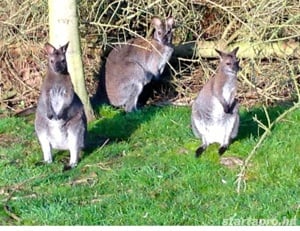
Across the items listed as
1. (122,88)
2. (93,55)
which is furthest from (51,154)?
(93,55)

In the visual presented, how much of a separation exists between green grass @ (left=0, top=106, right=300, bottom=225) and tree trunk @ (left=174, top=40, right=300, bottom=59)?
1617 millimetres

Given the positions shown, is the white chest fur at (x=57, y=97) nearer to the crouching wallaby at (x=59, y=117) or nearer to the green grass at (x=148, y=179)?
the crouching wallaby at (x=59, y=117)

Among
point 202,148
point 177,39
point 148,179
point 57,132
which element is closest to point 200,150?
point 202,148

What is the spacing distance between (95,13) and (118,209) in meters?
4.78

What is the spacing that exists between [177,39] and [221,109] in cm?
393

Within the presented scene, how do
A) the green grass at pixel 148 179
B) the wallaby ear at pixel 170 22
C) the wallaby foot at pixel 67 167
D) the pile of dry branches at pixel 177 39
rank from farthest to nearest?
the wallaby ear at pixel 170 22, the pile of dry branches at pixel 177 39, the wallaby foot at pixel 67 167, the green grass at pixel 148 179

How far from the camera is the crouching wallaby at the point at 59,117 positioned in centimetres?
711

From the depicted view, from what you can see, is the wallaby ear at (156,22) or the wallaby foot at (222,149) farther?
the wallaby ear at (156,22)

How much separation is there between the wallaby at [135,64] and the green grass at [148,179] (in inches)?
58.0

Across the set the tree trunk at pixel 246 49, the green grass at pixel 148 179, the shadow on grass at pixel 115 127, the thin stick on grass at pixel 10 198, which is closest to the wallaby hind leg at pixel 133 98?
the shadow on grass at pixel 115 127

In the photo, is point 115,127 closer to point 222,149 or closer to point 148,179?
point 222,149

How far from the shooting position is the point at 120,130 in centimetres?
834

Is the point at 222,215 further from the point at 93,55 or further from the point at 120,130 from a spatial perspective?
the point at 93,55

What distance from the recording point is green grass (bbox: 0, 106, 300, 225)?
18.2 ft
